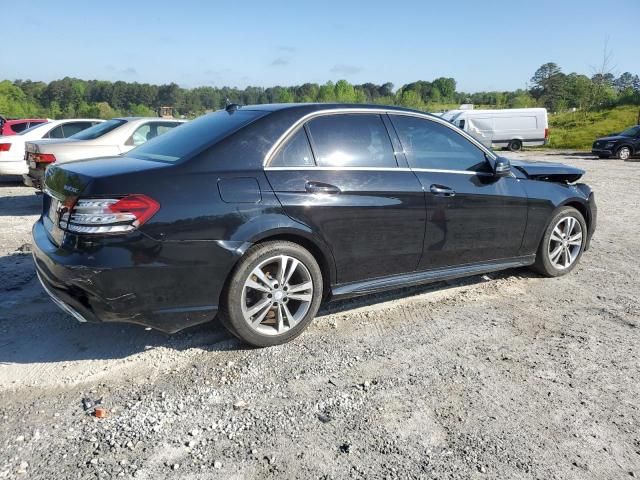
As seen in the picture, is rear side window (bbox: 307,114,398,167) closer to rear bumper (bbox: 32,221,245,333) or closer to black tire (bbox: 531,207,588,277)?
rear bumper (bbox: 32,221,245,333)

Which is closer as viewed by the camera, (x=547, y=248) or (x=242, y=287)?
(x=242, y=287)

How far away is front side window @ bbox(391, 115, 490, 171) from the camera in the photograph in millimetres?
4207

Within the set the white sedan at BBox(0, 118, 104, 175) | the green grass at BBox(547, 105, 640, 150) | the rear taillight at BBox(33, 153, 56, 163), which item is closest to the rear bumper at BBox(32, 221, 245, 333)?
the rear taillight at BBox(33, 153, 56, 163)

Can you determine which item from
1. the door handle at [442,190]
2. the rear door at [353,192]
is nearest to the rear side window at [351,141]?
the rear door at [353,192]

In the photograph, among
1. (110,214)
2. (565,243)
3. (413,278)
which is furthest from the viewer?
(565,243)

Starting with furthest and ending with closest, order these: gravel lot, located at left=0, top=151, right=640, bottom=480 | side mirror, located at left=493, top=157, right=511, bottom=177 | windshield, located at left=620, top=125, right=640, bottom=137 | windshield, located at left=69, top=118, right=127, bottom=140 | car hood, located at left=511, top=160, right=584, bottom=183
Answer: windshield, located at left=620, top=125, right=640, bottom=137 → windshield, located at left=69, top=118, right=127, bottom=140 → car hood, located at left=511, top=160, right=584, bottom=183 → side mirror, located at left=493, top=157, right=511, bottom=177 → gravel lot, located at left=0, top=151, right=640, bottom=480

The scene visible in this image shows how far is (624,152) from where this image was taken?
23.9 m

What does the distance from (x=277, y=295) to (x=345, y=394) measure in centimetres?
86

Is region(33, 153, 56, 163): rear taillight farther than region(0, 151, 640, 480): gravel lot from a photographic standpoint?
Yes

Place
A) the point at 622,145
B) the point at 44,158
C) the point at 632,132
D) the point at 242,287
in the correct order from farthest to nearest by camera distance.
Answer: the point at 632,132
the point at 622,145
the point at 44,158
the point at 242,287

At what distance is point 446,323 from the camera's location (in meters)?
4.07

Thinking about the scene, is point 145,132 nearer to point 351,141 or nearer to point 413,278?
point 351,141

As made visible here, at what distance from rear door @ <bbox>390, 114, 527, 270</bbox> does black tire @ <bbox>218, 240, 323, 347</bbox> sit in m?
1.06

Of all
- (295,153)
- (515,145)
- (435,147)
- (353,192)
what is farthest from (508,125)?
(295,153)
